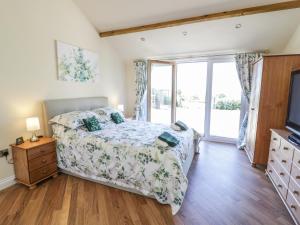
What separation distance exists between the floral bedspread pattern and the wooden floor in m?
0.15

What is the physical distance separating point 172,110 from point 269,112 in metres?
2.46

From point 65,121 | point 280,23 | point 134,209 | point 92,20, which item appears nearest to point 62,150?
point 65,121

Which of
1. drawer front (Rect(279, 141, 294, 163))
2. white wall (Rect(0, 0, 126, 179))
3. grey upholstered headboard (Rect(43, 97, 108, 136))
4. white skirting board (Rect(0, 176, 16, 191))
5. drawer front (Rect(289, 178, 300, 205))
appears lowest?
white skirting board (Rect(0, 176, 16, 191))

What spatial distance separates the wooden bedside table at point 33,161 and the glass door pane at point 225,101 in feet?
12.4

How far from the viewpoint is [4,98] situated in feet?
8.38

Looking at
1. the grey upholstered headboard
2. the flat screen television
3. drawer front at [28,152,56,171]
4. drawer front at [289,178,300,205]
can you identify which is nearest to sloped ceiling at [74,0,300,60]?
the flat screen television

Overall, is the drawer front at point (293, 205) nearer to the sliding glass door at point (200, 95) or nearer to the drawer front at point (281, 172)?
the drawer front at point (281, 172)

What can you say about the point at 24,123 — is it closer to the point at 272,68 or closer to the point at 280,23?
the point at 272,68

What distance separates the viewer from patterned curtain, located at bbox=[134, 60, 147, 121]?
5121 millimetres

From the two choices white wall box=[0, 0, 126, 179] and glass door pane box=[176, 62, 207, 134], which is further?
glass door pane box=[176, 62, 207, 134]

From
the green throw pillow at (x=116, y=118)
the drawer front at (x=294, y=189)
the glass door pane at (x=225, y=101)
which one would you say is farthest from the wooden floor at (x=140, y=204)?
the glass door pane at (x=225, y=101)

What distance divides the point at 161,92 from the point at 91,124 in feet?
8.38

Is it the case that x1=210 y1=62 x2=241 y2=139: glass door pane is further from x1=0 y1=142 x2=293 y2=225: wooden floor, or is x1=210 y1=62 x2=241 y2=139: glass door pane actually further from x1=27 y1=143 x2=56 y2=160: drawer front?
x1=27 y1=143 x2=56 y2=160: drawer front

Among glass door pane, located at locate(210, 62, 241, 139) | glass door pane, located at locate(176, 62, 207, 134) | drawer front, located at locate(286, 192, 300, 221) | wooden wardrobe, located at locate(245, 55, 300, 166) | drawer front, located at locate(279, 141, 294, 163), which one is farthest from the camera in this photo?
glass door pane, located at locate(176, 62, 207, 134)
